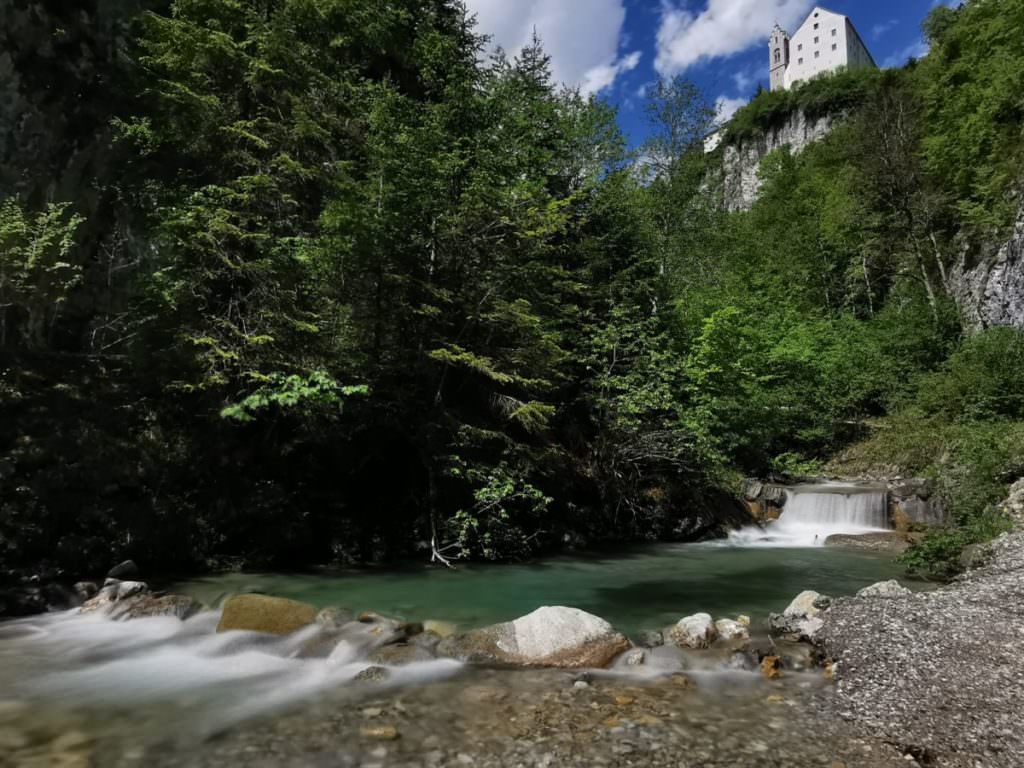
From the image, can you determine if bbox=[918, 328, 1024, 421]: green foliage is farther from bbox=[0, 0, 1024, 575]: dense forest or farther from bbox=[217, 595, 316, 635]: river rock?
bbox=[217, 595, 316, 635]: river rock

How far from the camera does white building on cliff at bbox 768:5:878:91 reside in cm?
8094

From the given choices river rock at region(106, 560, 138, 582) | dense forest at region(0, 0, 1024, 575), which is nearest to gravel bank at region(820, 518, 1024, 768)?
dense forest at region(0, 0, 1024, 575)

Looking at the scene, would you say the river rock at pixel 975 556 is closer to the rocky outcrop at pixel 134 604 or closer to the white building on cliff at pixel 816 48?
the rocky outcrop at pixel 134 604

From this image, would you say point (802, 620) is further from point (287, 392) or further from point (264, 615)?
point (287, 392)

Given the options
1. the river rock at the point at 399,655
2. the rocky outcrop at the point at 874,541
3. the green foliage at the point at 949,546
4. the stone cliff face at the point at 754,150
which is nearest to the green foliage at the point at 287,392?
the river rock at the point at 399,655

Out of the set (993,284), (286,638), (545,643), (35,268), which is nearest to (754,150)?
(993,284)

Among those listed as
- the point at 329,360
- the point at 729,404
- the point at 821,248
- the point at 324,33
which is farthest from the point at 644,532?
the point at 821,248

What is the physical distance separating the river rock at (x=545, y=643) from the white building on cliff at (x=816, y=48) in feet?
285

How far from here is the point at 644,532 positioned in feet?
50.0

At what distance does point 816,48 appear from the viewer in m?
84.4

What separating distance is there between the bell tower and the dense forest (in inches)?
3438

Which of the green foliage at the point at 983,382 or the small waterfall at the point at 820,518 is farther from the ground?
the green foliage at the point at 983,382

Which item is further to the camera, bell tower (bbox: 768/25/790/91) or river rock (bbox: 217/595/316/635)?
bell tower (bbox: 768/25/790/91)

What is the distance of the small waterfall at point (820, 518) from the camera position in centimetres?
1563
